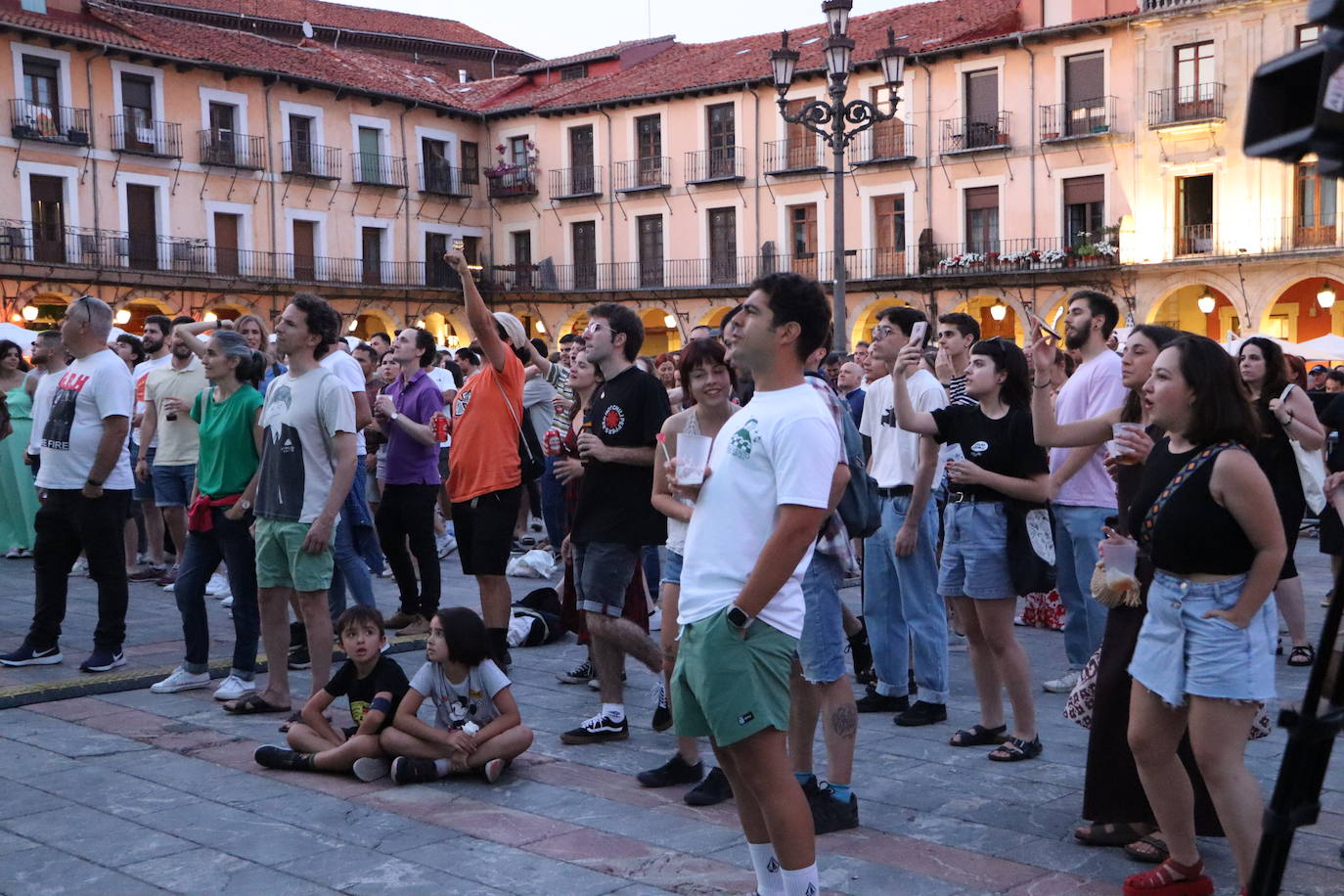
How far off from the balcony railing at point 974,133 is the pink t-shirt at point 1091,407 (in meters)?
28.7

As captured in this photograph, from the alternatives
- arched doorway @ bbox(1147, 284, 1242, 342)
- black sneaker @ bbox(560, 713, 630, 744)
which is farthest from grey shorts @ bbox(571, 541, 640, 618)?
arched doorway @ bbox(1147, 284, 1242, 342)

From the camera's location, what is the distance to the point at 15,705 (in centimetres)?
653

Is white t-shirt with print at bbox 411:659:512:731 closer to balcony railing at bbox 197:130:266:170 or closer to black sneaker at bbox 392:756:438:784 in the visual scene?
black sneaker at bbox 392:756:438:784

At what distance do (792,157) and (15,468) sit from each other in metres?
27.4

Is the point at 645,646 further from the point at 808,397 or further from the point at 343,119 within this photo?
the point at 343,119

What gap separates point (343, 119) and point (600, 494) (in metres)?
34.6

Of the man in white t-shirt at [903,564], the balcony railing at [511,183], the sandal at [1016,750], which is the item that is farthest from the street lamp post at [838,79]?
the balcony railing at [511,183]

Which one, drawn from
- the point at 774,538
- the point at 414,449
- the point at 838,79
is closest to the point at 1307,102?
the point at 774,538

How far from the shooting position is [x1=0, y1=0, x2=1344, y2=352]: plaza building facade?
31203 mm

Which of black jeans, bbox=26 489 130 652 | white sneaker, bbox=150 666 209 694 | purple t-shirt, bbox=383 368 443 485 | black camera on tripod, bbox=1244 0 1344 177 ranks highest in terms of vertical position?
black camera on tripod, bbox=1244 0 1344 177

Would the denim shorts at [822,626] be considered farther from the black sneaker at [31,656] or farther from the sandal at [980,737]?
the black sneaker at [31,656]

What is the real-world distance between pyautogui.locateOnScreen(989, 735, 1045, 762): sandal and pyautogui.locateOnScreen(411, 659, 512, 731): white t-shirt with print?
6.27 feet

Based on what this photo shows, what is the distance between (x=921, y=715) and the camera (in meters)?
6.12

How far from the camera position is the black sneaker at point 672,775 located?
5.18 meters
